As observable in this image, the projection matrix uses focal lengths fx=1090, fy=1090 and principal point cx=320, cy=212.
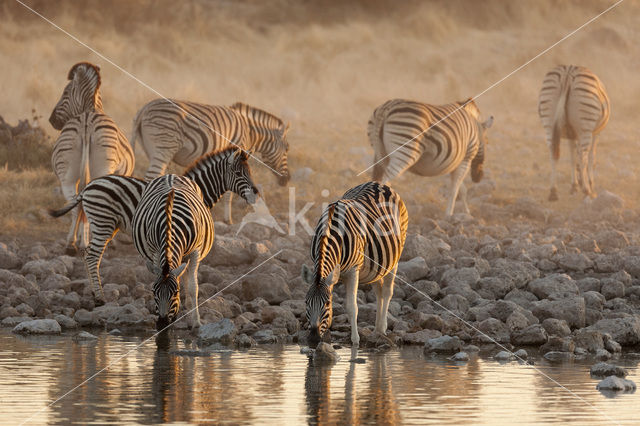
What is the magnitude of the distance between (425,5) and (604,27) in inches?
271

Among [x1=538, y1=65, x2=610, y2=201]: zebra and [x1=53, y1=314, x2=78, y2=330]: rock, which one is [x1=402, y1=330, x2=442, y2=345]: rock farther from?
[x1=538, y1=65, x2=610, y2=201]: zebra

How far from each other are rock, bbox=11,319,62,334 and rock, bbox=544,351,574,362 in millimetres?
A: 5079

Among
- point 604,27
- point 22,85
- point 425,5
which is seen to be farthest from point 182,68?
point 604,27

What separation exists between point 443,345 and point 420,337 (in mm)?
567

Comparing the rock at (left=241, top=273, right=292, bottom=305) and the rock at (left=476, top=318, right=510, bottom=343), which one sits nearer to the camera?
the rock at (left=476, top=318, right=510, bottom=343)

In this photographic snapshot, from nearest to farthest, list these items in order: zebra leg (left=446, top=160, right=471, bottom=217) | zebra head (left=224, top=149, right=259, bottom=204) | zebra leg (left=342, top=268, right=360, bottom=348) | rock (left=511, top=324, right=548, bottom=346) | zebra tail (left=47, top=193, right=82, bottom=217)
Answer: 1. zebra leg (left=342, top=268, right=360, bottom=348)
2. rock (left=511, top=324, right=548, bottom=346)
3. zebra head (left=224, top=149, right=259, bottom=204)
4. zebra tail (left=47, top=193, right=82, bottom=217)
5. zebra leg (left=446, top=160, right=471, bottom=217)

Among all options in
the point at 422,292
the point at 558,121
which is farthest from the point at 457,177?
the point at 422,292

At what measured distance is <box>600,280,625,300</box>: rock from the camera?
43.2 ft

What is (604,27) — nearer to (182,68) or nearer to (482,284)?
(182,68)

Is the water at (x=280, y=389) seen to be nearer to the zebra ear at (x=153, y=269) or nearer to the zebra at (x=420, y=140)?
the zebra ear at (x=153, y=269)

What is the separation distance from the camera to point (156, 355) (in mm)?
10125

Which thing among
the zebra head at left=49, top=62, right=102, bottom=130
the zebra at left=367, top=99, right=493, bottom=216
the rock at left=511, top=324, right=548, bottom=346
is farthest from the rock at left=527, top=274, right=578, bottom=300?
the zebra head at left=49, top=62, right=102, bottom=130

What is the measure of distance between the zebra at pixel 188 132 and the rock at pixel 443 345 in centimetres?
812

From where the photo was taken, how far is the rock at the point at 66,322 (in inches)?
470
